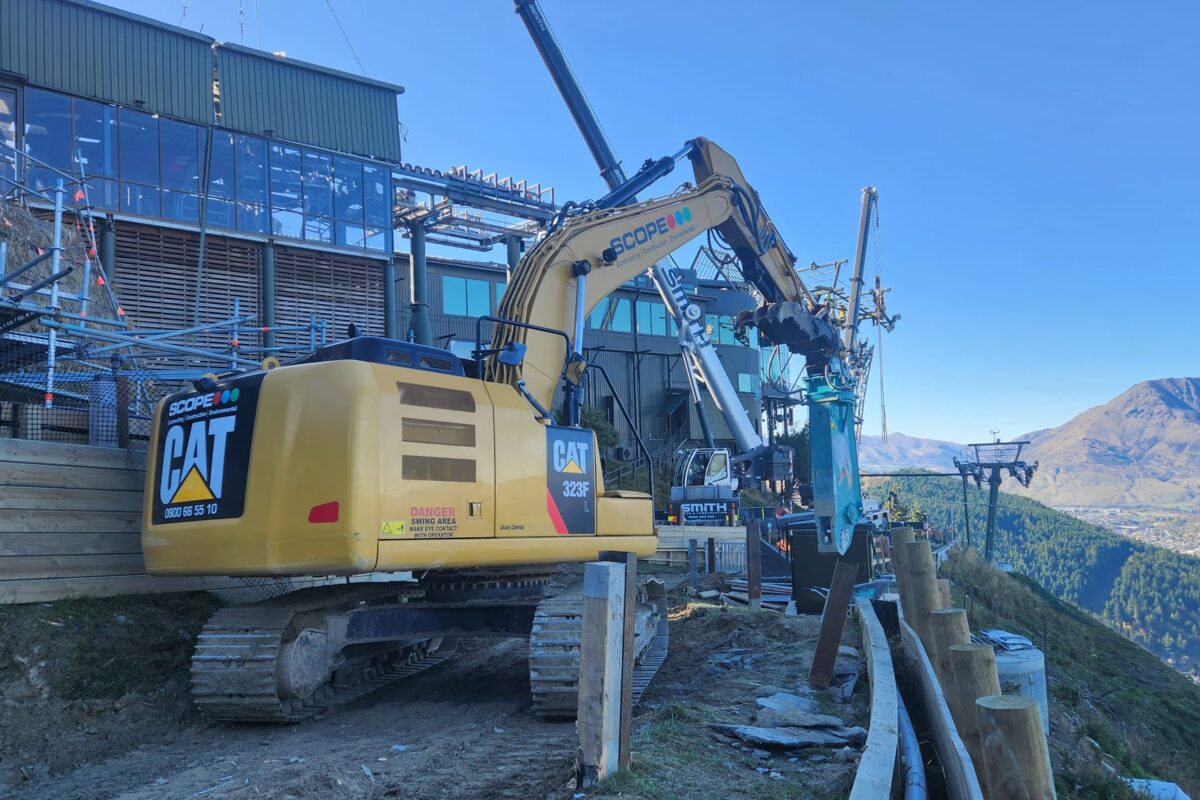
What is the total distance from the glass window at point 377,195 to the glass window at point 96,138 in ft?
19.1

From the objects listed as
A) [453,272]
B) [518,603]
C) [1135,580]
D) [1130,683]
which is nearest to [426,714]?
[518,603]

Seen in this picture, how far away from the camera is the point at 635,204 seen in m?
11.1

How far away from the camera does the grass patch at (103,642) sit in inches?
287

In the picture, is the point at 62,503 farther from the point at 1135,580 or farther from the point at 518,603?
the point at 1135,580

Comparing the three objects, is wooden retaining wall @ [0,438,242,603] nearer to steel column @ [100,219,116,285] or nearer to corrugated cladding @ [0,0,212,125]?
steel column @ [100,219,116,285]

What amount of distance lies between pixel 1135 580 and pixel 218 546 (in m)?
117

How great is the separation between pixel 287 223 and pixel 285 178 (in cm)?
111

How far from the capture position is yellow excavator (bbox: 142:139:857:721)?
6332mm

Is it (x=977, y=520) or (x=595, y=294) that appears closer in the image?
(x=595, y=294)

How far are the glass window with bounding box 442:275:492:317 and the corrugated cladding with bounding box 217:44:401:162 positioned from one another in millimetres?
7778

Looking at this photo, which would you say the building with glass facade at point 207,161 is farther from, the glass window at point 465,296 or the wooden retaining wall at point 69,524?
the wooden retaining wall at point 69,524

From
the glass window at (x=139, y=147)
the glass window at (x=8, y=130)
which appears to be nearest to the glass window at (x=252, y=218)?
the glass window at (x=139, y=147)

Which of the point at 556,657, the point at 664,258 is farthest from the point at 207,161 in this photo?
the point at 556,657

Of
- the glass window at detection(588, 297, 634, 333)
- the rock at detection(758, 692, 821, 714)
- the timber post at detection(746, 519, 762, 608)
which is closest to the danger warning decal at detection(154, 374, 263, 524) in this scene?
the rock at detection(758, 692, 821, 714)
